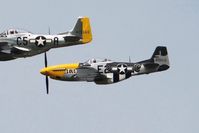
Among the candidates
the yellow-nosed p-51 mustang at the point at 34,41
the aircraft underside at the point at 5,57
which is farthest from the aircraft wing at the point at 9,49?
the aircraft underside at the point at 5,57

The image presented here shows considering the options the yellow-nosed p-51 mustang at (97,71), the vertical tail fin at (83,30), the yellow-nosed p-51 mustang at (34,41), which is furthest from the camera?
the yellow-nosed p-51 mustang at (97,71)

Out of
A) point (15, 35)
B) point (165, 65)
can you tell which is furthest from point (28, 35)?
point (165, 65)

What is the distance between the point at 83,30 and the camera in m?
68.6

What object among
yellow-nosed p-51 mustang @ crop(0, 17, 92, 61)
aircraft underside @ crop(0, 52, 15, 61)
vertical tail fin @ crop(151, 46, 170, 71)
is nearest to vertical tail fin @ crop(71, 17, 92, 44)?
yellow-nosed p-51 mustang @ crop(0, 17, 92, 61)

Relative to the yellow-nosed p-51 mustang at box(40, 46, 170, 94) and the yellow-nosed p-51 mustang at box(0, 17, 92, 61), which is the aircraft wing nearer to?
the yellow-nosed p-51 mustang at box(0, 17, 92, 61)

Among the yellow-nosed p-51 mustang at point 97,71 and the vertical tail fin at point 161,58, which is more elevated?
the vertical tail fin at point 161,58

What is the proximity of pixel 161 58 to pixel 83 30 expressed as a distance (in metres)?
10.6

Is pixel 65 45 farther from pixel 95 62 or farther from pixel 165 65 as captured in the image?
pixel 165 65

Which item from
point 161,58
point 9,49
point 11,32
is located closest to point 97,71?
point 161,58

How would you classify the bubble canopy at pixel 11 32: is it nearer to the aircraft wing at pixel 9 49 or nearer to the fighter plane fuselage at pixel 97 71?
the aircraft wing at pixel 9 49

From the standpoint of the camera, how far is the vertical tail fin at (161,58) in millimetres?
73125

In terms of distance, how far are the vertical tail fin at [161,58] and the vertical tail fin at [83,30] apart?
903 cm

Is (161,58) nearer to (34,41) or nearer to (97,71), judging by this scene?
(97,71)

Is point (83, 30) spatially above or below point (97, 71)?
above
